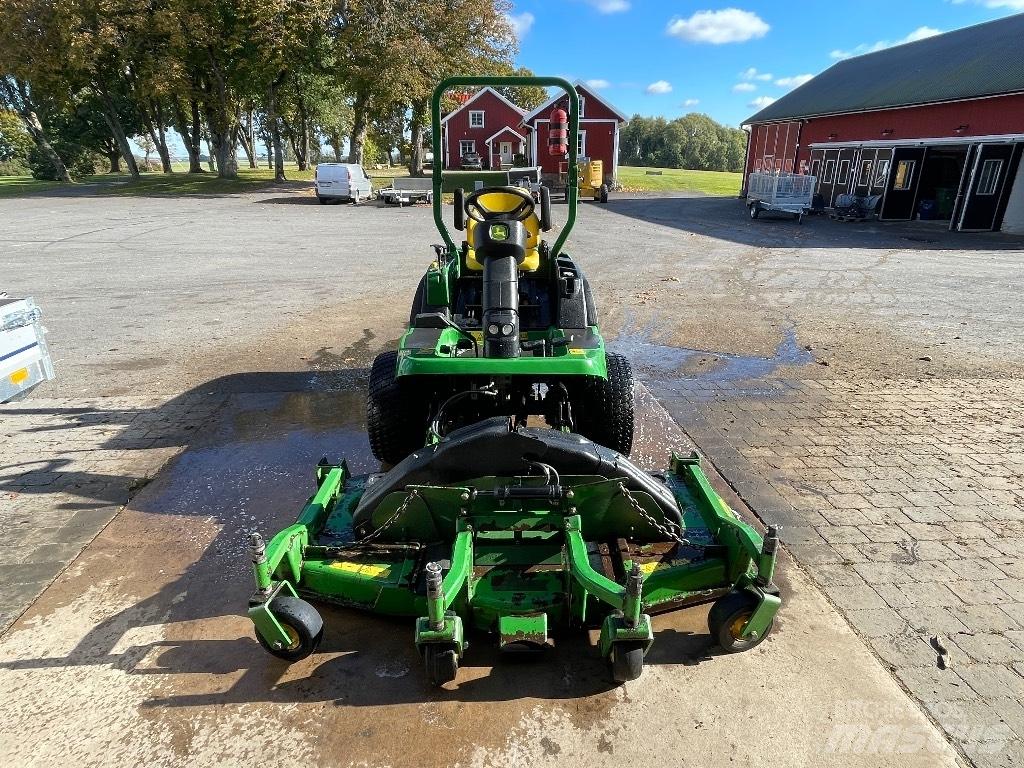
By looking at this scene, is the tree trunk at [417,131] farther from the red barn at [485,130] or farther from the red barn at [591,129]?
the red barn at [591,129]

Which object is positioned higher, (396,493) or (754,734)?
(396,493)

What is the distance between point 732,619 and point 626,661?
1.50 ft

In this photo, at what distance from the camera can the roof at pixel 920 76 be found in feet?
57.9

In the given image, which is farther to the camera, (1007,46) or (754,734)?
(1007,46)

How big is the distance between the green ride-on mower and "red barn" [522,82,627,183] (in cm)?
2915

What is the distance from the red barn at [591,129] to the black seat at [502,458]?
29.6m

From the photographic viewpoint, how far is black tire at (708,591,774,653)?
8.27ft

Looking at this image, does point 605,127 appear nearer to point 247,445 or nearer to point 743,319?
point 743,319

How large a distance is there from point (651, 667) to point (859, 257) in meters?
12.6

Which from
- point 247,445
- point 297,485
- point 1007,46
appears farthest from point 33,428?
point 1007,46

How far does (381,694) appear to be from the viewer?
251 cm

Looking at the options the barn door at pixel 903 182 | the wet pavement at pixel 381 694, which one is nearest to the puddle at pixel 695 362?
the wet pavement at pixel 381 694

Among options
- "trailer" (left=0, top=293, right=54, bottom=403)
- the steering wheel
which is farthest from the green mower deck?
"trailer" (left=0, top=293, right=54, bottom=403)

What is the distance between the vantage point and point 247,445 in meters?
4.61
